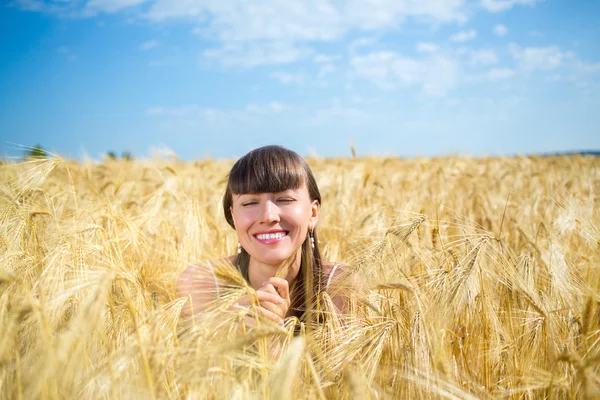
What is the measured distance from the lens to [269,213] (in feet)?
5.49

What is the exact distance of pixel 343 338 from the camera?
4.15 ft

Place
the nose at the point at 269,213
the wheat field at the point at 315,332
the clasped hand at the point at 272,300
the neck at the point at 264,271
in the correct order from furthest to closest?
the neck at the point at 264,271
the nose at the point at 269,213
the clasped hand at the point at 272,300
the wheat field at the point at 315,332

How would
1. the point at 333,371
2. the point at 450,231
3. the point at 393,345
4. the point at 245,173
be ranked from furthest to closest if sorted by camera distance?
1. the point at 450,231
2. the point at 245,173
3. the point at 393,345
4. the point at 333,371


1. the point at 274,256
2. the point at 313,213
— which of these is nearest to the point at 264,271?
the point at 274,256

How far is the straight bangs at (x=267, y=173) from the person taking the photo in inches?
67.9

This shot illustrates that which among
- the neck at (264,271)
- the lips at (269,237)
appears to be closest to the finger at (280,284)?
the lips at (269,237)

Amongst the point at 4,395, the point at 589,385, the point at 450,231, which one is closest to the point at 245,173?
the point at 4,395

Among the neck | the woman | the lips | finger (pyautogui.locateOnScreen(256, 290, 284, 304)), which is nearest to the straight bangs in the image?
the woman

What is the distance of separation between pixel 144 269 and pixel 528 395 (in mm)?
1581

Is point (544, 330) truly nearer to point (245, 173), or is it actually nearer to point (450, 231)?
point (245, 173)

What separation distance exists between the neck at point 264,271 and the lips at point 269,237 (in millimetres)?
222

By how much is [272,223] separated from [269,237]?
0.20 ft

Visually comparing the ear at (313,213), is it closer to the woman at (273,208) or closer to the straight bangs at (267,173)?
the woman at (273,208)

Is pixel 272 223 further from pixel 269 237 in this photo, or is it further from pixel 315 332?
pixel 315 332
